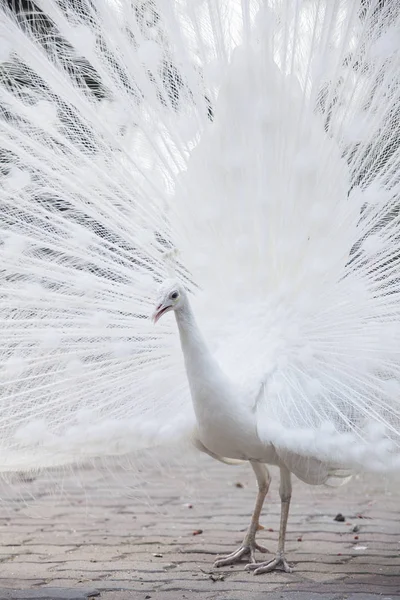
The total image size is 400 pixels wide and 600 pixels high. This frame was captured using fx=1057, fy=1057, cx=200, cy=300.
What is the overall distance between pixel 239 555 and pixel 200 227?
1.43 m

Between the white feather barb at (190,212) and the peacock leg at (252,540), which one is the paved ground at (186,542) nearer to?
the peacock leg at (252,540)

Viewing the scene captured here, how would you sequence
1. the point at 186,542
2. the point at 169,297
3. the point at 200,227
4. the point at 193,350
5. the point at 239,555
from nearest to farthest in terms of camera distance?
1. the point at 169,297
2. the point at 193,350
3. the point at 200,227
4. the point at 239,555
5. the point at 186,542

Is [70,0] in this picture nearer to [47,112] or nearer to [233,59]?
[47,112]

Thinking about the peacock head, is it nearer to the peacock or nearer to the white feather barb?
the peacock

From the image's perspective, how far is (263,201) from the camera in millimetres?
4371

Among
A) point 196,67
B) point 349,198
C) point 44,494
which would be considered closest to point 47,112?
point 196,67

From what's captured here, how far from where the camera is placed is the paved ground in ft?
13.4

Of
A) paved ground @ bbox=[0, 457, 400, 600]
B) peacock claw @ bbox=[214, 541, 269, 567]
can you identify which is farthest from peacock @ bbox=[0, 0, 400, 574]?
paved ground @ bbox=[0, 457, 400, 600]

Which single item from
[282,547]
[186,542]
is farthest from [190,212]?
[186,542]

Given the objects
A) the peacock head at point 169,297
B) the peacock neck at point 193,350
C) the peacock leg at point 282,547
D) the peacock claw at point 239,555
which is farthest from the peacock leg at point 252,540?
the peacock head at point 169,297

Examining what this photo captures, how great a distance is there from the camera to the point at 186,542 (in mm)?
4980

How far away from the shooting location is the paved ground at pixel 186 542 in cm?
408

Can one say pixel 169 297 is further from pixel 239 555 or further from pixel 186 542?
pixel 186 542

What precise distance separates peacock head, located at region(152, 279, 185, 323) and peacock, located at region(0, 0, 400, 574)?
0.16 ft
